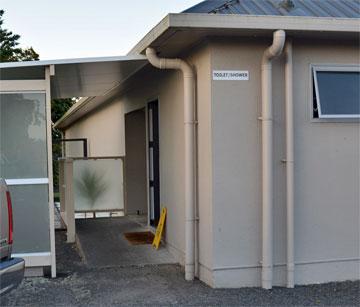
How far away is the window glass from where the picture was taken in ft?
20.4

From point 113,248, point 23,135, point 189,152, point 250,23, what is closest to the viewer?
point 250,23

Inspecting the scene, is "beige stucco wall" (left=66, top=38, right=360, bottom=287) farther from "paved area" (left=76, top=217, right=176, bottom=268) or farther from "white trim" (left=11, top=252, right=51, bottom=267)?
"white trim" (left=11, top=252, right=51, bottom=267)

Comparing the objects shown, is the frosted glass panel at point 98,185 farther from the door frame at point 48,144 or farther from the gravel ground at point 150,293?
the door frame at point 48,144

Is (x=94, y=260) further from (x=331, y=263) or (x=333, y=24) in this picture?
(x=333, y=24)

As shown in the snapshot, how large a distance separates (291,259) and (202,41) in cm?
263

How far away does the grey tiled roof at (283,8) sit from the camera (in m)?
6.48

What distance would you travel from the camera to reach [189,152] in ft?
20.6

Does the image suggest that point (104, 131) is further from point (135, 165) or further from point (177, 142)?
point (177, 142)

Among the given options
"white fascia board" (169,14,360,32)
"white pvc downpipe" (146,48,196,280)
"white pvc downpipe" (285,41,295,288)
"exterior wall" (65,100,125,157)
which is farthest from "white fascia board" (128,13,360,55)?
"exterior wall" (65,100,125,157)

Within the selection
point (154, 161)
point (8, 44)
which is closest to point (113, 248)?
point (154, 161)

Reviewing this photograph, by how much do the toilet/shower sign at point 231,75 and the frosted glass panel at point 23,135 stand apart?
82.3 inches

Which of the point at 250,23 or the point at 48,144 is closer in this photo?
the point at 250,23

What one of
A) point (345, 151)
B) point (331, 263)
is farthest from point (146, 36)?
point (331, 263)

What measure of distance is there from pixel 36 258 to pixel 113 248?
1.68m
